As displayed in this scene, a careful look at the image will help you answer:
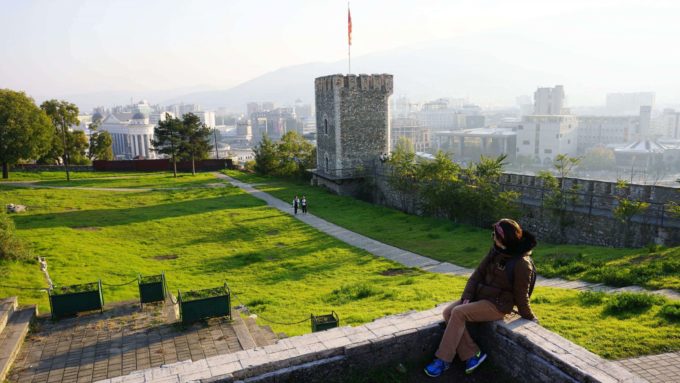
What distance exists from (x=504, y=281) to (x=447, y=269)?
32.6 feet

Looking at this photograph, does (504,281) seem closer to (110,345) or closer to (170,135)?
(110,345)

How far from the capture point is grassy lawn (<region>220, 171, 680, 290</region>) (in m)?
11.1

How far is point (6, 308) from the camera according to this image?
10.1 m

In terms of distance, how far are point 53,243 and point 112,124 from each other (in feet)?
515

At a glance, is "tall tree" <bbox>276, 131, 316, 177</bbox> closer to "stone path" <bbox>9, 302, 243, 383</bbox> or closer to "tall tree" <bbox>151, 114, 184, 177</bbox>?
"tall tree" <bbox>151, 114, 184, 177</bbox>

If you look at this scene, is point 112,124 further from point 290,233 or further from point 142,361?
point 142,361

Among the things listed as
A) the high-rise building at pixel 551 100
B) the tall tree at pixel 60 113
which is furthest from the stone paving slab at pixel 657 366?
the high-rise building at pixel 551 100

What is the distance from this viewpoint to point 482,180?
22250mm

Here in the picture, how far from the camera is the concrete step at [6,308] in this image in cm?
944

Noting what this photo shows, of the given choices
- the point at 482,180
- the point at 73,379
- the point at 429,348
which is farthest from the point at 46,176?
the point at 429,348

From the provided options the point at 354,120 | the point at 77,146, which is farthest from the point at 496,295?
the point at 77,146

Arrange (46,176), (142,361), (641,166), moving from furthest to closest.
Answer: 1. (641,166)
2. (46,176)
3. (142,361)

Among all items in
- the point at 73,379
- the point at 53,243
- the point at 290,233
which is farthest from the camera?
the point at 290,233

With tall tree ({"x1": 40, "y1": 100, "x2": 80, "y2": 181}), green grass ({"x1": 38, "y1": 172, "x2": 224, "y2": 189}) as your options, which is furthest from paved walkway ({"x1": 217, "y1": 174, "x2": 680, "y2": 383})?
tall tree ({"x1": 40, "y1": 100, "x2": 80, "y2": 181})
